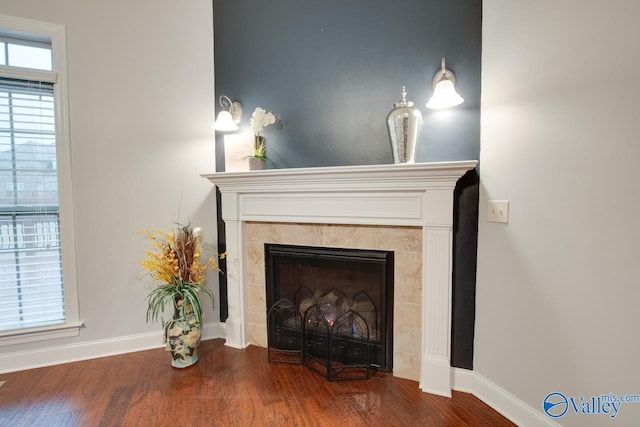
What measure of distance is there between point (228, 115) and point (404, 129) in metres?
1.34

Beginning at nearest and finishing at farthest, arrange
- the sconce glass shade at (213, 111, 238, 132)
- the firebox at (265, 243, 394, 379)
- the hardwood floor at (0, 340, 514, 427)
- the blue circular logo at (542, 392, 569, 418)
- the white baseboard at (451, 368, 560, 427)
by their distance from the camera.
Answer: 1. the blue circular logo at (542, 392, 569, 418)
2. the white baseboard at (451, 368, 560, 427)
3. the hardwood floor at (0, 340, 514, 427)
4. the firebox at (265, 243, 394, 379)
5. the sconce glass shade at (213, 111, 238, 132)

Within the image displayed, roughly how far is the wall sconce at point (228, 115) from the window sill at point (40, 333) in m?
1.84

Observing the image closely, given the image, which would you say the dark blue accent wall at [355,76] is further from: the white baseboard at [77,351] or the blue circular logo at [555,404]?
the white baseboard at [77,351]

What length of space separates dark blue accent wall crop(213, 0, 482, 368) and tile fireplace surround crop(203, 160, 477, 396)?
6.3 inches

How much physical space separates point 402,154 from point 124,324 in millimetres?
2462

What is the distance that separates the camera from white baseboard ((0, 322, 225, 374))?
80.7 inches

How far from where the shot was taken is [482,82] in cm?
164

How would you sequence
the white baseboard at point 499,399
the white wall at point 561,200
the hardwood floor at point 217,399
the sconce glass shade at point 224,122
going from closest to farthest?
the white wall at point 561,200, the white baseboard at point 499,399, the hardwood floor at point 217,399, the sconce glass shade at point 224,122

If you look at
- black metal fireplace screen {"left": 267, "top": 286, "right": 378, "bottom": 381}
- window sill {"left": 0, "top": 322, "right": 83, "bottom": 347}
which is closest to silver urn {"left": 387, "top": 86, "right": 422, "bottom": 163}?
black metal fireplace screen {"left": 267, "top": 286, "right": 378, "bottom": 381}

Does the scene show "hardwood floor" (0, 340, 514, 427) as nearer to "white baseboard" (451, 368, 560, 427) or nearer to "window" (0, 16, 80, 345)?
"white baseboard" (451, 368, 560, 427)

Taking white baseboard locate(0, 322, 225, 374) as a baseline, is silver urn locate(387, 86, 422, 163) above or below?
above

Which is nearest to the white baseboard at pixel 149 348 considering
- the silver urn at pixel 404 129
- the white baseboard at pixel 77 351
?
the white baseboard at pixel 77 351

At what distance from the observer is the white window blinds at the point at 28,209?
2.02 metres

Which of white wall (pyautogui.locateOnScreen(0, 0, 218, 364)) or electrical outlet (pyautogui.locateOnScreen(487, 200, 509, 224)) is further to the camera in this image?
white wall (pyautogui.locateOnScreen(0, 0, 218, 364))
